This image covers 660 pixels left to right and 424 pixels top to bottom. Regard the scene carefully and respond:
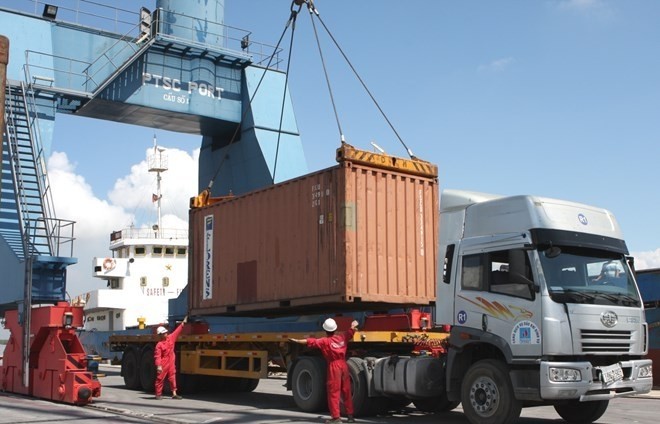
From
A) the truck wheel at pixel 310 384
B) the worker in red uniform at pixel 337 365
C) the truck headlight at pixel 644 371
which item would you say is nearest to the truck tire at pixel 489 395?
the truck headlight at pixel 644 371

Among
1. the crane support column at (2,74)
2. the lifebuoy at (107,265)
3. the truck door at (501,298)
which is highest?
the lifebuoy at (107,265)

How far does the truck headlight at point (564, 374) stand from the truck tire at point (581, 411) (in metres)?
1.56

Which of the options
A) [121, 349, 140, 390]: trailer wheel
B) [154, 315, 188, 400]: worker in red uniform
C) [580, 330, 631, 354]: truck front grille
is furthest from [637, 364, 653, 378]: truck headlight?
[121, 349, 140, 390]: trailer wheel

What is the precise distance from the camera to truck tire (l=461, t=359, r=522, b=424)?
8977mm

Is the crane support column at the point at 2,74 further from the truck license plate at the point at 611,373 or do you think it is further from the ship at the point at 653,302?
the ship at the point at 653,302

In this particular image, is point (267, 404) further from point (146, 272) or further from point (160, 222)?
point (160, 222)

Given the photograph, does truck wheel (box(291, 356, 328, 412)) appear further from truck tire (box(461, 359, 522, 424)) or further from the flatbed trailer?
truck tire (box(461, 359, 522, 424))

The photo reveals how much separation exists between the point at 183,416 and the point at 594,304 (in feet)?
20.1

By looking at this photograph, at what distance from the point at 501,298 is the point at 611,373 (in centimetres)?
153

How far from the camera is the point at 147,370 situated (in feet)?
52.4

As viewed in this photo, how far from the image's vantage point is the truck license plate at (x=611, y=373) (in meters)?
8.85

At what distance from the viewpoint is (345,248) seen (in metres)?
11.9

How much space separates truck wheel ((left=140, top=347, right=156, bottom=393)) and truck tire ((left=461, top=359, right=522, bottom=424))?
817 centimetres

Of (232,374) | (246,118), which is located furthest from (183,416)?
(246,118)
